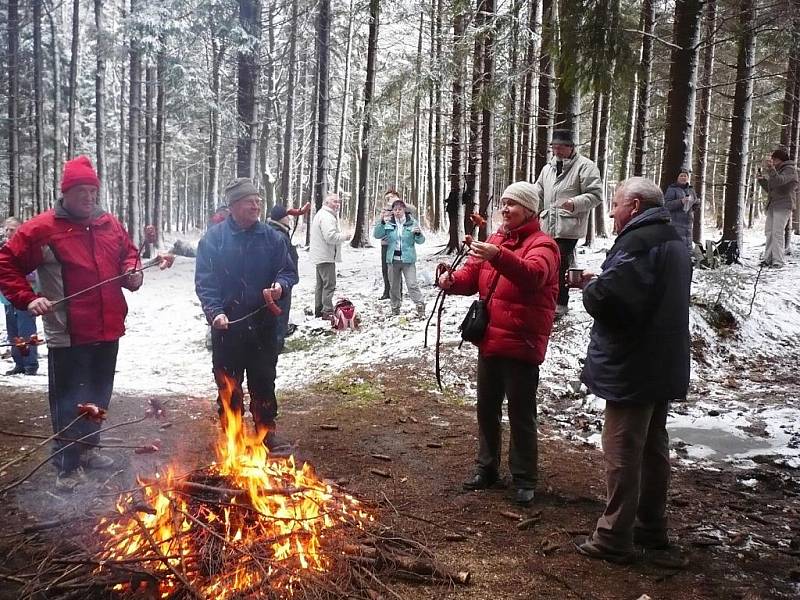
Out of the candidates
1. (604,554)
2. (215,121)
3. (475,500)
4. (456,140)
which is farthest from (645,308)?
(215,121)

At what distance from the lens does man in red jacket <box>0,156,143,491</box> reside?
14.5ft

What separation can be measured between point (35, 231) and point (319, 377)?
15.5 ft

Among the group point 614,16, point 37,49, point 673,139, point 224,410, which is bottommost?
point 224,410

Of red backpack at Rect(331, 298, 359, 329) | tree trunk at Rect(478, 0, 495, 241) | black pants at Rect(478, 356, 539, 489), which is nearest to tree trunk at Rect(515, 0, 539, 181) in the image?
tree trunk at Rect(478, 0, 495, 241)

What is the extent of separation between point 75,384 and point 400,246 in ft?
22.9

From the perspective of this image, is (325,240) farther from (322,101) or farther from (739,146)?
(322,101)

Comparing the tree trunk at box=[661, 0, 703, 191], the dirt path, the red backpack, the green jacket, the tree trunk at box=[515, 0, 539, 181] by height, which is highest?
the tree trunk at box=[515, 0, 539, 181]

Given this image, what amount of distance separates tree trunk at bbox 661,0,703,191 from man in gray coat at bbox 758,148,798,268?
4.71m

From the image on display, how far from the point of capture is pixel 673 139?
30.2 ft

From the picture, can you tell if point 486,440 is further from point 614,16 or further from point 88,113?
point 88,113

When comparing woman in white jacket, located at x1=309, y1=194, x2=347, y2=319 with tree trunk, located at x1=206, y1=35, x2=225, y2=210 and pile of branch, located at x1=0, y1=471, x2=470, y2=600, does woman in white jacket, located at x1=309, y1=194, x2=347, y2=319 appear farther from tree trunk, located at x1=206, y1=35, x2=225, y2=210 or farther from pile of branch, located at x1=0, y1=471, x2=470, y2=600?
tree trunk, located at x1=206, y1=35, x2=225, y2=210

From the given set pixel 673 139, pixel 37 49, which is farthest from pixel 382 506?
pixel 37 49

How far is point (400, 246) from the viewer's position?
1088cm

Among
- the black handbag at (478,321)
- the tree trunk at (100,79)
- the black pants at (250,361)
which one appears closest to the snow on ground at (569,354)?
the black handbag at (478,321)
